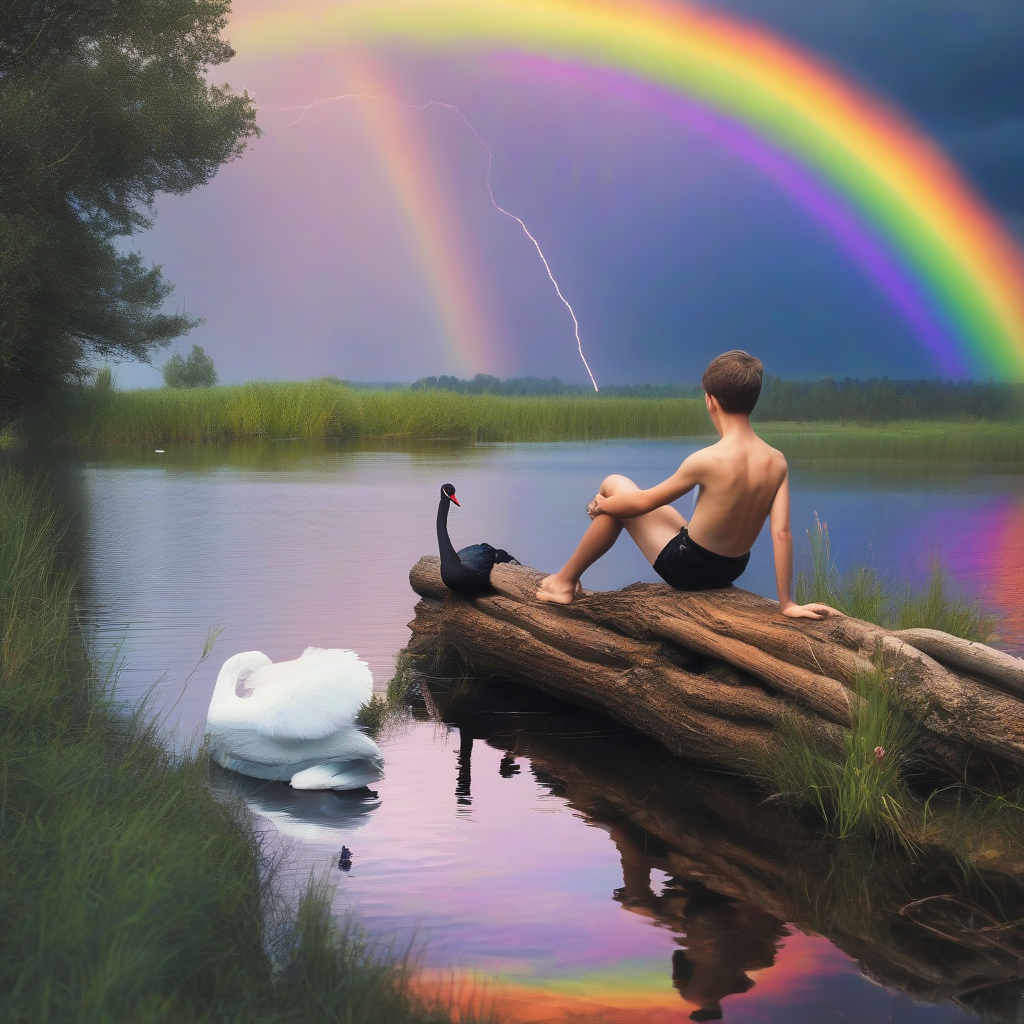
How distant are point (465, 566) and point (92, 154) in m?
16.2

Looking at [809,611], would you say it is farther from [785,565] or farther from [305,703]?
[305,703]

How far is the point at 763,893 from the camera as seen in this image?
140 inches

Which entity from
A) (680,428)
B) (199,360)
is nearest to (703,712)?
(680,428)

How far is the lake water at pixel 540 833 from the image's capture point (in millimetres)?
2949

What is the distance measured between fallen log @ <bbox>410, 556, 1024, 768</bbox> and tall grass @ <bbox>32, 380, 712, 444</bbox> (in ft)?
86.8

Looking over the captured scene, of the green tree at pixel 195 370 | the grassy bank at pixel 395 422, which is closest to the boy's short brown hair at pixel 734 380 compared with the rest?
the grassy bank at pixel 395 422

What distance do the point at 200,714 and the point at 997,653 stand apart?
3.53 metres

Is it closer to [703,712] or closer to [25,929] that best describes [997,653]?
[703,712]

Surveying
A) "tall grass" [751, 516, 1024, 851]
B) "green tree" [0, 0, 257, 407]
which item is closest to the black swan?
"tall grass" [751, 516, 1024, 851]

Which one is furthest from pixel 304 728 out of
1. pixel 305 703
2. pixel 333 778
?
pixel 333 778

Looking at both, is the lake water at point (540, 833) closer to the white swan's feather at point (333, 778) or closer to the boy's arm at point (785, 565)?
the white swan's feather at point (333, 778)

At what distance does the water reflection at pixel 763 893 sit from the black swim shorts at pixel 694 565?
0.82 metres

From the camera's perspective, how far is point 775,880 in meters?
3.67

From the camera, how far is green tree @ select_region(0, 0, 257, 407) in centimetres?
1598
